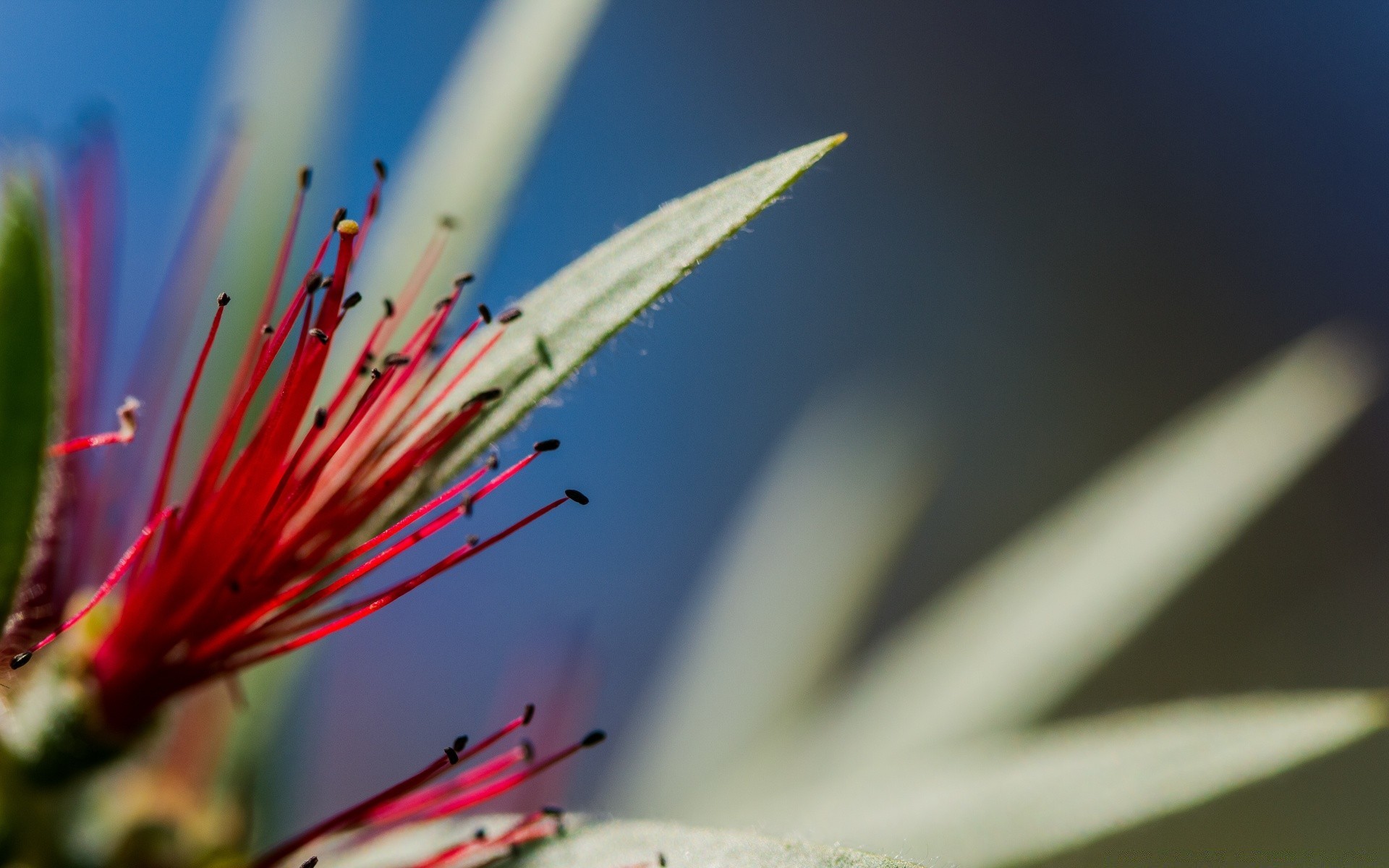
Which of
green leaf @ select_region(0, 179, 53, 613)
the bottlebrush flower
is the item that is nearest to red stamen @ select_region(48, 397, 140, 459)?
the bottlebrush flower

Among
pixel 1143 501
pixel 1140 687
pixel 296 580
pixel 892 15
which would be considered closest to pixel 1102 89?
pixel 892 15

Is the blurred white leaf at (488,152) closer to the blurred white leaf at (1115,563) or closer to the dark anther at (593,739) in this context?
the dark anther at (593,739)

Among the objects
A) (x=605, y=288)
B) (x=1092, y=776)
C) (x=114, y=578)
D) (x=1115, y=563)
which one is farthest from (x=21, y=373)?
(x=1115, y=563)

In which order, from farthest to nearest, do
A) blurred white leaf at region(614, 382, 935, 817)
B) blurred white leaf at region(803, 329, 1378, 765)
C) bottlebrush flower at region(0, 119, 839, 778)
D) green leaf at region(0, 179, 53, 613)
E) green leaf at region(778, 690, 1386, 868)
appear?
blurred white leaf at region(614, 382, 935, 817) < blurred white leaf at region(803, 329, 1378, 765) < green leaf at region(778, 690, 1386, 868) < bottlebrush flower at region(0, 119, 839, 778) < green leaf at region(0, 179, 53, 613)

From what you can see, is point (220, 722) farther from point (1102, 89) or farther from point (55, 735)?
point (1102, 89)

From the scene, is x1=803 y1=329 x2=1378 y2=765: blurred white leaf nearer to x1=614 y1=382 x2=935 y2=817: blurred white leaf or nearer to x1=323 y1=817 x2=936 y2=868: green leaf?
x1=614 y1=382 x2=935 y2=817: blurred white leaf
